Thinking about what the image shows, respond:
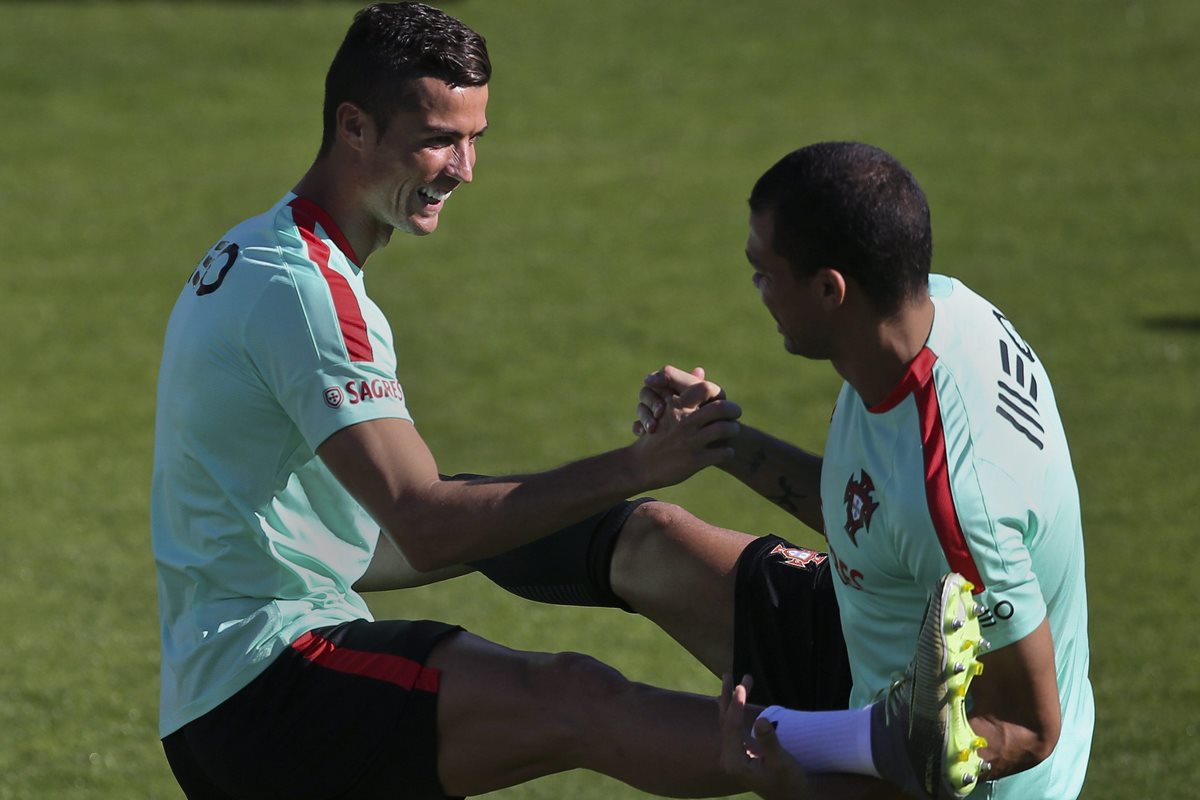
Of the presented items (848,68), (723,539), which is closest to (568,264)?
(848,68)

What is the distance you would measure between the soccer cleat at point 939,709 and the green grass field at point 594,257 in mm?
3177

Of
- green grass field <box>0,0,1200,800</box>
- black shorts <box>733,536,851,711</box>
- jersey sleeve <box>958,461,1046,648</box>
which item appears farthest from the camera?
green grass field <box>0,0,1200,800</box>

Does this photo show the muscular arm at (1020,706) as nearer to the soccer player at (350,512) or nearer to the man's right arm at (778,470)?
the soccer player at (350,512)

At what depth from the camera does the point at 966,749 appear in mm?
3518

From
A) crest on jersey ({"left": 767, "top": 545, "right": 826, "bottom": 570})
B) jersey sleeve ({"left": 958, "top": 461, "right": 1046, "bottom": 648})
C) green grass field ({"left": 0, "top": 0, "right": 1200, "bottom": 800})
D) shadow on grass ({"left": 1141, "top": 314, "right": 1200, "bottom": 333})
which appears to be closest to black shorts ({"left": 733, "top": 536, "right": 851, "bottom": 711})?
crest on jersey ({"left": 767, "top": 545, "right": 826, "bottom": 570})

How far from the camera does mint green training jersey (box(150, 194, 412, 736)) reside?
404cm

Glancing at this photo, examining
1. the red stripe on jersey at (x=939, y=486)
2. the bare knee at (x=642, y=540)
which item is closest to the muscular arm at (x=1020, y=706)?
the red stripe on jersey at (x=939, y=486)

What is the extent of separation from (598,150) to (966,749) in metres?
15.5

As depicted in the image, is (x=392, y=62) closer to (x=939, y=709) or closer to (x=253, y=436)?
(x=253, y=436)

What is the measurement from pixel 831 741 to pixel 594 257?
12260 millimetres

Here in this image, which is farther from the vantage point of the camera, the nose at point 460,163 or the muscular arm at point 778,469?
the muscular arm at point 778,469

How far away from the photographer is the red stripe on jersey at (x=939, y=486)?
11.8ft

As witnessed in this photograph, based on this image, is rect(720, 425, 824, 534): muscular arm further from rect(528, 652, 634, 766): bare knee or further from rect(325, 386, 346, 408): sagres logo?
rect(325, 386, 346, 408): sagres logo

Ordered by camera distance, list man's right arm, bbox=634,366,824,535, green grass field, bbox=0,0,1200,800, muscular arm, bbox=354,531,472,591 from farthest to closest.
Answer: green grass field, bbox=0,0,1200,800 → muscular arm, bbox=354,531,472,591 → man's right arm, bbox=634,366,824,535
